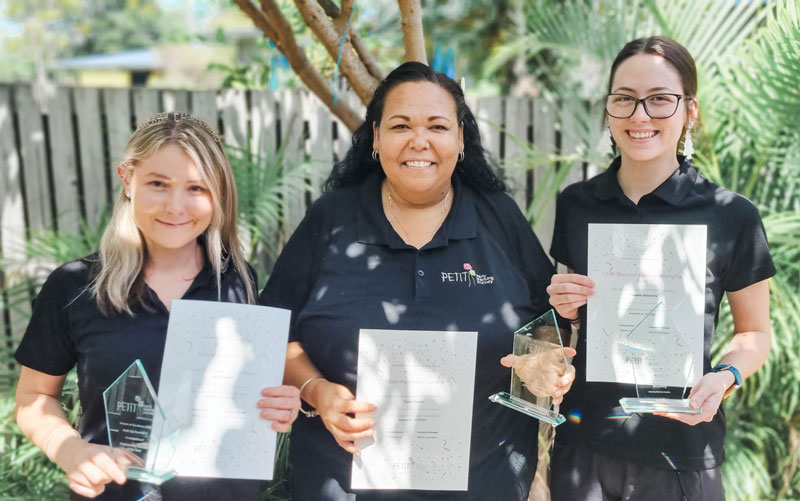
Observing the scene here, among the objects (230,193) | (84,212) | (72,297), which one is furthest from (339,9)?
(84,212)

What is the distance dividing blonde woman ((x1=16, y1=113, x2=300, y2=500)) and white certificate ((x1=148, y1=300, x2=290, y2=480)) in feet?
0.20

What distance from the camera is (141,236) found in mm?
2127

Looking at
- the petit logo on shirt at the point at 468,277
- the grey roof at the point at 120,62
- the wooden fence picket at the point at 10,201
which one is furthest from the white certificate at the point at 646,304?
the grey roof at the point at 120,62

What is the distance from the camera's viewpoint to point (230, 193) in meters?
2.17

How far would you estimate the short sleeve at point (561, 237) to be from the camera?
2283 millimetres

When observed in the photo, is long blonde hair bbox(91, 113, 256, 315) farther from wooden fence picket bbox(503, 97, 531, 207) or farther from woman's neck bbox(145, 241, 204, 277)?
wooden fence picket bbox(503, 97, 531, 207)

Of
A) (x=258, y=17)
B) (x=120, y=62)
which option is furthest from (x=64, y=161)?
(x=120, y=62)

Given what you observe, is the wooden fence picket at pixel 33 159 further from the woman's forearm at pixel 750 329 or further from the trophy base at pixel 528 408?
the woman's forearm at pixel 750 329

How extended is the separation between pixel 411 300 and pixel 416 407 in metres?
0.34

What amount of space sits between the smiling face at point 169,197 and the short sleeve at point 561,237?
1.19m

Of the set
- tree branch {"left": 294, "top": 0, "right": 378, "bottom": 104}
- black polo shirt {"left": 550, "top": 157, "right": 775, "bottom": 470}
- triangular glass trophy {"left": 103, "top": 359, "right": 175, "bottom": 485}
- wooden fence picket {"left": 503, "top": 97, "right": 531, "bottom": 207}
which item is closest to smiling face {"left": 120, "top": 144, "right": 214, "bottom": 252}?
triangular glass trophy {"left": 103, "top": 359, "right": 175, "bottom": 485}

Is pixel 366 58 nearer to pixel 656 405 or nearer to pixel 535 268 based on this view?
pixel 535 268

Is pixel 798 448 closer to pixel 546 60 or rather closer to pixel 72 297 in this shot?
pixel 72 297

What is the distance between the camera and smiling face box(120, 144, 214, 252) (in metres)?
2.02
